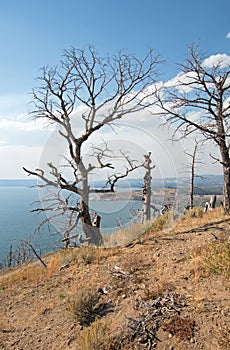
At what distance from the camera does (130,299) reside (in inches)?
250

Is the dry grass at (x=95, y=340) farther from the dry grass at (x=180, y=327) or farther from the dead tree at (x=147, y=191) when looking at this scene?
the dead tree at (x=147, y=191)

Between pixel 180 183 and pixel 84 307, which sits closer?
pixel 84 307

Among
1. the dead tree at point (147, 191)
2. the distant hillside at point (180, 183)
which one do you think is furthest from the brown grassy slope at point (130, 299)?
the dead tree at point (147, 191)

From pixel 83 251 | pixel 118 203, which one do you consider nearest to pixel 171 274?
pixel 83 251

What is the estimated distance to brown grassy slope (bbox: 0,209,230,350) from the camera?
4.84 m

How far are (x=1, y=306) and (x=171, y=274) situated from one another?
16.3 feet

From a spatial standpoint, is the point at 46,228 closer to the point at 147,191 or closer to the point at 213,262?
the point at 147,191

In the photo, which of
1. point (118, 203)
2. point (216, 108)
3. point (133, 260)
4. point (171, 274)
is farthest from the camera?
point (118, 203)

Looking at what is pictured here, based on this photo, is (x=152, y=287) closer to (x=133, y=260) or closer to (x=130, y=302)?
(x=130, y=302)

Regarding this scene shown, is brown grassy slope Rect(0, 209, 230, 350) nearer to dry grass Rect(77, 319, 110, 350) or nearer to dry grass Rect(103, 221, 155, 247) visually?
dry grass Rect(77, 319, 110, 350)

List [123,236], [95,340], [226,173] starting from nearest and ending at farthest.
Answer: [95,340]
[226,173]
[123,236]

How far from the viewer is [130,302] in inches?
245

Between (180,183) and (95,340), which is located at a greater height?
(180,183)

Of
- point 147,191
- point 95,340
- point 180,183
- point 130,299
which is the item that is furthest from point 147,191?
point 95,340
